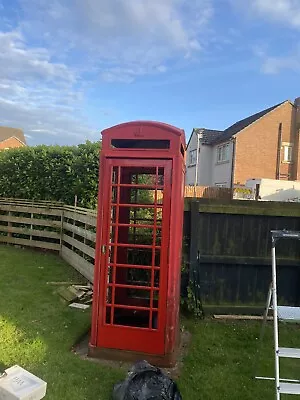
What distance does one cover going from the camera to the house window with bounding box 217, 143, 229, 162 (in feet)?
99.1

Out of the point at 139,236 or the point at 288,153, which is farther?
the point at 288,153

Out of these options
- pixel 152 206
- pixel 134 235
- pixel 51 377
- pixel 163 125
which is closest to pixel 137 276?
pixel 134 235

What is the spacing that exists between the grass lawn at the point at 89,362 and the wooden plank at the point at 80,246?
102cm

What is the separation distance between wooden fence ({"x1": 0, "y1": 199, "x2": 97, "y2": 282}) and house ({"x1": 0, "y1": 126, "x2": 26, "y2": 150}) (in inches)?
1482

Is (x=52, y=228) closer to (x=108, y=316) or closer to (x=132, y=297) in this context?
(x=132, y=297)

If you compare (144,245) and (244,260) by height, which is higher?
(144,245)

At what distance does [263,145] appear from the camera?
29297 mm

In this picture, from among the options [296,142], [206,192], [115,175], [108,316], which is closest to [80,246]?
[108,316]

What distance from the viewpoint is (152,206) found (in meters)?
3.99

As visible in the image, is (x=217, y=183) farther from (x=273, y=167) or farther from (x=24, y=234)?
(x=24, y=234)

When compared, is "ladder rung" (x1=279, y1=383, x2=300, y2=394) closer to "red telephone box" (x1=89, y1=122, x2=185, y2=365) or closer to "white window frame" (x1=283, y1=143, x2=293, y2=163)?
"red telephone box" (x1=89, y1=122, x2=185, y2=365)

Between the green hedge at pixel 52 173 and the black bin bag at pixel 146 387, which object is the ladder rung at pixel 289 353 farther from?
the green hedge at pixel 52 173

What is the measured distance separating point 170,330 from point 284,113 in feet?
94.6

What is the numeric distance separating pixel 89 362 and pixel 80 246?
12.8 feet
